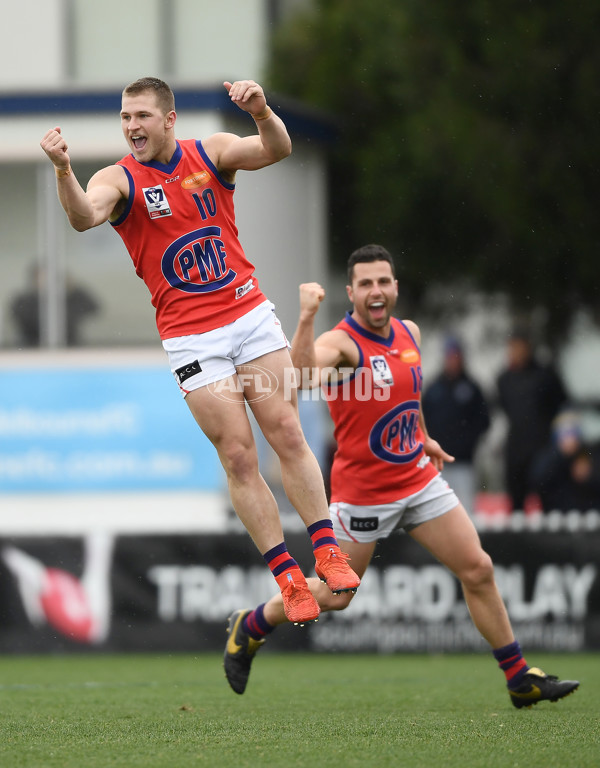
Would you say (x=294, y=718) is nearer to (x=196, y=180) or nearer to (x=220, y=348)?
(x=220, y=348)

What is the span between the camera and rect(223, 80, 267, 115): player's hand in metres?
6.52

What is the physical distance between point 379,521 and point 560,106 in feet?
27.1

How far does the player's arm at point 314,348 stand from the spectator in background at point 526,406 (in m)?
5.56

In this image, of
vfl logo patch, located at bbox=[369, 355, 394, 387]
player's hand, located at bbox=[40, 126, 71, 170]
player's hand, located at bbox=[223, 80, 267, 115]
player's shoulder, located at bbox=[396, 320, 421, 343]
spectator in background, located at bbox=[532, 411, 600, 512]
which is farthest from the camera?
spectator in background, located at bbox=[532, 411, 600, 512]

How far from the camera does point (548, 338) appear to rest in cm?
1608

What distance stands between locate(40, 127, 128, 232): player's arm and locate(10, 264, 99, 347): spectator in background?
310 inches

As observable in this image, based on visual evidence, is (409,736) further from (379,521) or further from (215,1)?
(215,1)

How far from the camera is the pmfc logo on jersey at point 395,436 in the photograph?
7.88 meters

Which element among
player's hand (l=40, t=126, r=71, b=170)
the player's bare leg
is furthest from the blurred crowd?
player's hand (l=40, t=126, r=71, b=170)

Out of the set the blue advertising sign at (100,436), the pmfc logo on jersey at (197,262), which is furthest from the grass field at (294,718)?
the blue advertising sign at (100,436)

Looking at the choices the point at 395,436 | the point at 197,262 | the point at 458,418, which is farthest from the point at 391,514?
the point at 458,418

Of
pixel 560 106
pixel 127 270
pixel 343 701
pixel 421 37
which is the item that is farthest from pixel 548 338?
pixel 343 701

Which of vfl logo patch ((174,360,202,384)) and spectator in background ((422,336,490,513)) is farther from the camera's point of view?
spectator in background ((422,336,490,513))

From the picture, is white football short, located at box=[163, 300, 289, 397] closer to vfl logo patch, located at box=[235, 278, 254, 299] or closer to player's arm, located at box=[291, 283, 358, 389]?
vfl logo patch, located at box=[235, 278, 254, 299]
